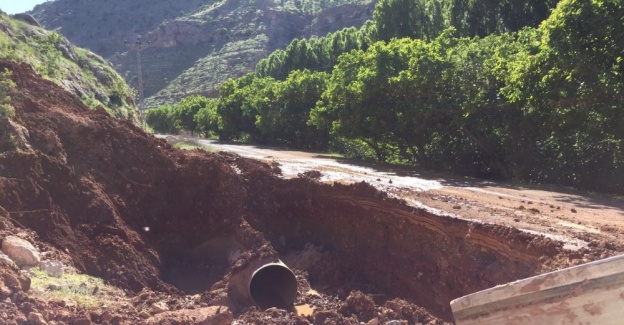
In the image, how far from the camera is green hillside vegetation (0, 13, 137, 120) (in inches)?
1026

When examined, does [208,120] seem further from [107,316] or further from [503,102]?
[107,316]

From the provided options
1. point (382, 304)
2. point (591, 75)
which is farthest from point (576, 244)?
point (591, 75)

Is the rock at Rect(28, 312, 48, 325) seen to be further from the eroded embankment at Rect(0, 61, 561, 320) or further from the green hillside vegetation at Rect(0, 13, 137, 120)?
the green hillside vegetation at Rect(0, 13, 137, 120)

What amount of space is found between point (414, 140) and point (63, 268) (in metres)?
15.5

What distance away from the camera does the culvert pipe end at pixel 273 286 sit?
11148 millimetres

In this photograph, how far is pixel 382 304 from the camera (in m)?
11.0

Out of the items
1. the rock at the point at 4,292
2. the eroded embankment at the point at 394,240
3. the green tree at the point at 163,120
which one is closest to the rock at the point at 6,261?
the rock at the point at 4,292

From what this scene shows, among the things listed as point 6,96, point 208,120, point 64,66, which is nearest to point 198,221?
point 6,96

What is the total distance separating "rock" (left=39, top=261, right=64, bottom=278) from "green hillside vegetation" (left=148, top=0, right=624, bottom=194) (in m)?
11.6

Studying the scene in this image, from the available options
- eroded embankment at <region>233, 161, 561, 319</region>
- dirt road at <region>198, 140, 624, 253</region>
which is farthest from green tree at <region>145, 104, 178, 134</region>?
eroded embankment at <region>233, 161, 561, 319</region>

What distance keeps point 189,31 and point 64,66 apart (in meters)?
83.1

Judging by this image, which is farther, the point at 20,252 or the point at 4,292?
the point at 20,252

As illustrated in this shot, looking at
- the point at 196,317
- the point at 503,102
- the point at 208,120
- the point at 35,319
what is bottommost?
the point at 196,317

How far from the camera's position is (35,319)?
6.80 meters
